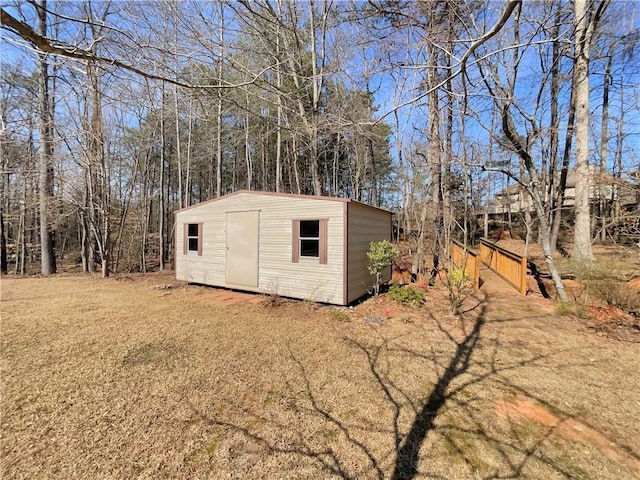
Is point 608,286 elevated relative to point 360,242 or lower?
lower

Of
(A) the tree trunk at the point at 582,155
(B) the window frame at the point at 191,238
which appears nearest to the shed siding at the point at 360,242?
(B) the window frame at the point at 191,238

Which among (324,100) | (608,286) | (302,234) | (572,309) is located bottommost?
(572,309)

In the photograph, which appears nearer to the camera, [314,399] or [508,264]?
[314,399]

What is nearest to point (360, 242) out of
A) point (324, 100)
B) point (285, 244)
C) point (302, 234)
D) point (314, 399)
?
point (302, 234)

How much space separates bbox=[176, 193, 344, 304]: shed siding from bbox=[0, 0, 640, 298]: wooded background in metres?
2.31

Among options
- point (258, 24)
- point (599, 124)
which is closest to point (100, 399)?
point (258, 24)

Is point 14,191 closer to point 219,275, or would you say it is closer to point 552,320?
point 219,275

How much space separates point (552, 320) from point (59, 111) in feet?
46.3

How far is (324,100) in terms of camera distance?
9531 millimetres

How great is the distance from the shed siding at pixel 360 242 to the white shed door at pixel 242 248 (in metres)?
2.41

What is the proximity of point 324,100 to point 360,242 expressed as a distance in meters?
6.04

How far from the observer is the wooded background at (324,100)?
333cm

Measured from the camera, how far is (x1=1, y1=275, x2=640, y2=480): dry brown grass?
6.31 ft

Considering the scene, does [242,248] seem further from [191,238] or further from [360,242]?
[360,242]
